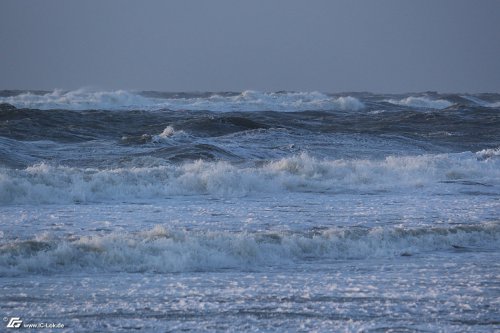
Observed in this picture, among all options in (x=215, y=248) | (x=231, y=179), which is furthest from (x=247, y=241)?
(x=231, y=179)

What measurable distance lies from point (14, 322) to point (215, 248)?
2846 mm

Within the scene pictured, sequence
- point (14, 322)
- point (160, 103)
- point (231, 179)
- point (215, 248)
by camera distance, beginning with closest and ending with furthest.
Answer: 1. point (14, 322)
2. point (215, 248)
3. point (231, 179)
4. point (160, 103)

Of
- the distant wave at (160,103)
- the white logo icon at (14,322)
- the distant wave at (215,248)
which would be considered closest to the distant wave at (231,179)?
the distant wave at (215,248)

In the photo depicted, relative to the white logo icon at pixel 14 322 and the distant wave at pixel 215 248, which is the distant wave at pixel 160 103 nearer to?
the distant wave at pixel 215 248

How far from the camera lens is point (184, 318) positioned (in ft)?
19.2

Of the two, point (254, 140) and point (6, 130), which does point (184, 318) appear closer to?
point (254, 140)

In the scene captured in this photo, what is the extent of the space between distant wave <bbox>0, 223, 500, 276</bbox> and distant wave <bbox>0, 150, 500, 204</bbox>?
4145mm

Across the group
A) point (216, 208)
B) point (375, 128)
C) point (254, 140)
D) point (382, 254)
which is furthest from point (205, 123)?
point (382, 254)

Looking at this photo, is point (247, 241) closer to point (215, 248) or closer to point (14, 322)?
point (215, 248)

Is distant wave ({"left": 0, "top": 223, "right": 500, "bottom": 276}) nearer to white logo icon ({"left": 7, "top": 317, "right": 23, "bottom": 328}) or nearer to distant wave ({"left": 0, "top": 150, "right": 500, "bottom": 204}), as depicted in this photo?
white logo icon ({"left": 7, "top": 317, "right": 23, "bottom": 328})

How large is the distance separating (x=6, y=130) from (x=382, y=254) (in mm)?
18182

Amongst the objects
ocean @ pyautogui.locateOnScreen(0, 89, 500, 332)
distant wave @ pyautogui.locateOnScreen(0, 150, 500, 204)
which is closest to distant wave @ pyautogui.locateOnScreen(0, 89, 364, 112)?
ocean @ pyautogui.locateOnScreen(0, 89, 500, 332)

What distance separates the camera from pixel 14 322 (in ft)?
18.8

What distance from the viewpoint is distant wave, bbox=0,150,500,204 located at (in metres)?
12.5
